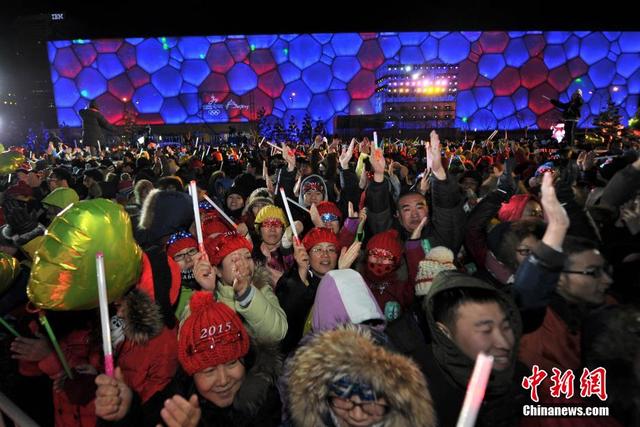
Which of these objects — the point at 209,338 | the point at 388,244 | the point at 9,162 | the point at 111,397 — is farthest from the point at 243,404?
the point at 9,162

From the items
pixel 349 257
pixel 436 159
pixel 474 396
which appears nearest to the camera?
pixel 474 396

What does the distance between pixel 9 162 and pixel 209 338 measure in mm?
6353

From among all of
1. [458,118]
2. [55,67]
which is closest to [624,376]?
[458,118]

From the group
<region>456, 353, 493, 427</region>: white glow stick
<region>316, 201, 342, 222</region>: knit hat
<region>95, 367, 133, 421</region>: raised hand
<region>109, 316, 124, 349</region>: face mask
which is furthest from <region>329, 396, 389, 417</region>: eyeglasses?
<region>316, 201, 342, 222</region>: knit hat

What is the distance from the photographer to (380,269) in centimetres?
266

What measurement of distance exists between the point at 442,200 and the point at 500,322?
4.92 feet

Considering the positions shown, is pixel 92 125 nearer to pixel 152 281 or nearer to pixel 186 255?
pixel 186 255

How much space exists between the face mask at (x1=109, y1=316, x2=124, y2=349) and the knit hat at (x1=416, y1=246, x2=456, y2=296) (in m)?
1.47

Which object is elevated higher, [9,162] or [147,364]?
[9,162]

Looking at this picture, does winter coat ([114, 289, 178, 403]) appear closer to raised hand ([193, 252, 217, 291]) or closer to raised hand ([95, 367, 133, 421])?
raised hand ([193, 252, 217, 291])

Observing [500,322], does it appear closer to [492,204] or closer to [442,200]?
[442,200]

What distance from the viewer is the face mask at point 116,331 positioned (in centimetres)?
189

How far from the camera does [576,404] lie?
148 cm

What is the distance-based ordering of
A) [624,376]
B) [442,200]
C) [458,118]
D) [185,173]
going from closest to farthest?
[624,376] → [442,200] → [185,173] → [458,118]
